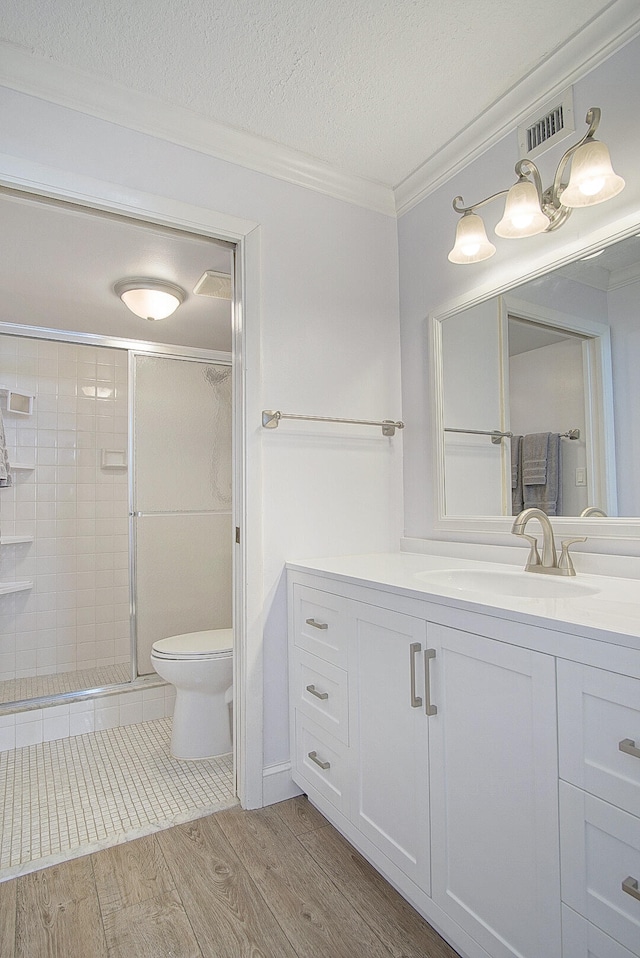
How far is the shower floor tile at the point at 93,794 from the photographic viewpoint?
1.75m

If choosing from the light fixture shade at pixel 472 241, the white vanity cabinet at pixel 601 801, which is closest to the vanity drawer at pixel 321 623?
the white vanity cabinet at pixel 601 801

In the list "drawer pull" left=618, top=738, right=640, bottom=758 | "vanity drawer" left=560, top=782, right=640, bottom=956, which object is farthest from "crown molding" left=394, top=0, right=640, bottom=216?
"vanity drawer" left=560, top=782, right=640, bottom=956

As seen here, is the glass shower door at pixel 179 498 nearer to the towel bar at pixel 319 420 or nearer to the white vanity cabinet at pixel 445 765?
the towel bar at pixel 319 420

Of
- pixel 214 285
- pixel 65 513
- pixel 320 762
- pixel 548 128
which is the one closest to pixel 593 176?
pixel 548 128

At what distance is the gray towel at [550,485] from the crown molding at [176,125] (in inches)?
50.8

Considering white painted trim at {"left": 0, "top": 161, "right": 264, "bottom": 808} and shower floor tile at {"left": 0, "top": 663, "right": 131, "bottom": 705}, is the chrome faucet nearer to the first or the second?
white painted trim at {"left": 0, "top": 161, "right": 264, "bottom": 808}

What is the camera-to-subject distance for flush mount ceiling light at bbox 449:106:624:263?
1415mm

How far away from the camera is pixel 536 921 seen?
1012mm

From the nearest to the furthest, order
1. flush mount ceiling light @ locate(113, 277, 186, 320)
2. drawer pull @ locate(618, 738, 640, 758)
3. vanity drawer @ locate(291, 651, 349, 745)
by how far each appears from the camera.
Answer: drawer pull @ locate(618, 738, 640, 758) < vanity drawer @ locate(291, 651, 349, 745) < flush mount ceiling light @ locate(113, 277, 186, 320)

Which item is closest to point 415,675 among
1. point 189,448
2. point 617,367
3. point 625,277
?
point 617,367

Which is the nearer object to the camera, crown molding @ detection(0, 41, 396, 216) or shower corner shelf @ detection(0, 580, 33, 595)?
crown molding @ detection(0, 41, 396, 216)

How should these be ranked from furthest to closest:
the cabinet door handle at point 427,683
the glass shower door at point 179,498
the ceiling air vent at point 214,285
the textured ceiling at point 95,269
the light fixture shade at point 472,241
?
the glass shower door at point 179,498
the ceiling air vent at point 214,285
the textured ceiling at point 95,269
the light fixture shade at point 472,241
the cabinet door handle at point 427,683

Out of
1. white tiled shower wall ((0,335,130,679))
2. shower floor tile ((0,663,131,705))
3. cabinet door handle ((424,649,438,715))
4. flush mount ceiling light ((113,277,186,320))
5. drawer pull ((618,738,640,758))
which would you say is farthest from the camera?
white tiled shower wall ((0,335,130,679))

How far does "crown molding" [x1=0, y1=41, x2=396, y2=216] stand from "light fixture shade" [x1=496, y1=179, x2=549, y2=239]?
2.72 ft
